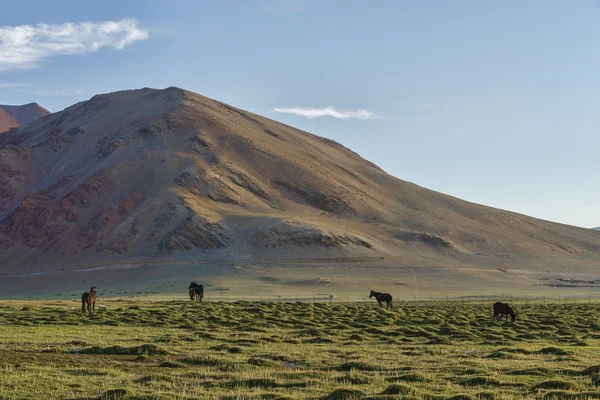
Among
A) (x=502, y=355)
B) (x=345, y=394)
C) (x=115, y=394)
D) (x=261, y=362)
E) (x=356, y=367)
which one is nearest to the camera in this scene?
(x=115, y=394)

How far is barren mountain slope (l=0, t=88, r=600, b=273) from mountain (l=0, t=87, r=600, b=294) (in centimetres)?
36

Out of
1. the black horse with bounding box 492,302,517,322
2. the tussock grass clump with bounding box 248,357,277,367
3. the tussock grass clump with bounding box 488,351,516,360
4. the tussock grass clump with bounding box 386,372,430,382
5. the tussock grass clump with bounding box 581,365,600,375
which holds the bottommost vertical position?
the tussock grass clump with bounding box 248,357,277,367

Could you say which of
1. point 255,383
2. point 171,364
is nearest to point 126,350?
point 171,364

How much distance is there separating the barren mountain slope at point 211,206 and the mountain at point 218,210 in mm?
360

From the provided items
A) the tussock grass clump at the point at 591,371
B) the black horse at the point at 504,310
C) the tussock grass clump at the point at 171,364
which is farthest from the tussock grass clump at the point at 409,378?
the black horse at the point at 504,310

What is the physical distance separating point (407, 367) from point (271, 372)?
15.1 ft

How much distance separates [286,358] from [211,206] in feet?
398

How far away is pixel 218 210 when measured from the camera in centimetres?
14312

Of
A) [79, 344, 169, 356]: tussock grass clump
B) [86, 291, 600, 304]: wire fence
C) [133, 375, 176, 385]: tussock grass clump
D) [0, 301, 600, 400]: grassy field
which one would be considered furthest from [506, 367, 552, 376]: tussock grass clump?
[86, 291, 600, 304]: wire fence

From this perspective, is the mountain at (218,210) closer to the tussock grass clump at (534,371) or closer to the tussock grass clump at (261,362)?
the tussock grass clump at (261,362)

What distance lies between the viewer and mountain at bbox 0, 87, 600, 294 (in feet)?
423

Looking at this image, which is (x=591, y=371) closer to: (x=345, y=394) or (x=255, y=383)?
(x=345, y=394)

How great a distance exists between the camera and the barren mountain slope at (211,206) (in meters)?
131

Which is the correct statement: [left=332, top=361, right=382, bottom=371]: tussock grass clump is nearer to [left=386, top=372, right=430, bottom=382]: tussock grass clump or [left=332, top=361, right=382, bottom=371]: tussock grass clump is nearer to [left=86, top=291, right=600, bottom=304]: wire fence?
[left=386, top=372, right=430, bottom=382]: tussock grass clump
